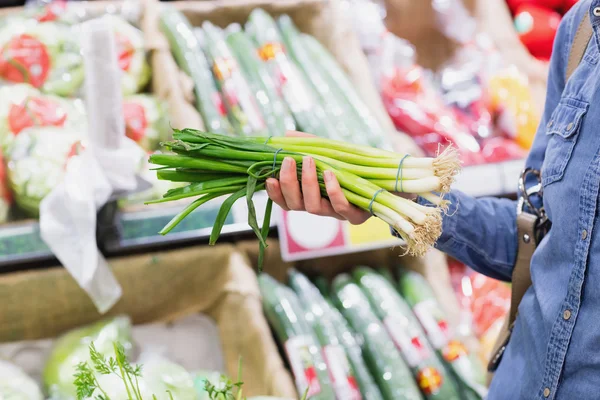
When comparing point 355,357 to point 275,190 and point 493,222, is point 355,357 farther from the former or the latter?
point 275,190

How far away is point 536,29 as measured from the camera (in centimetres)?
318

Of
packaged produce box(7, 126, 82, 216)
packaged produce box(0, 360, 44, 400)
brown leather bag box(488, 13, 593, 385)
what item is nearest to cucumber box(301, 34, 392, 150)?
brown leather bag box(488, 13, 593, 385)

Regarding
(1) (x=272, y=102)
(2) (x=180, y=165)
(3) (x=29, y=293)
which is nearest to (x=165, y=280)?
(3) (x=29, y=293)

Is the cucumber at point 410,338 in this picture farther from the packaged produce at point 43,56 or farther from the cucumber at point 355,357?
the packaged produce at point 43,56

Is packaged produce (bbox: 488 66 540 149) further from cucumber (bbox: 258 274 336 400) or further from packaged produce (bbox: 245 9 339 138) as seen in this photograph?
cucumber (bbox: 258 274 336 400)

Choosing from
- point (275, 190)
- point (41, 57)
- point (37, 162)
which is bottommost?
point (37, 162)

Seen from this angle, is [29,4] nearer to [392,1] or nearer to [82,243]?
[82,243]

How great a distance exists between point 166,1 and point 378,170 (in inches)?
70.4

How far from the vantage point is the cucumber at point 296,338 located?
1.86m

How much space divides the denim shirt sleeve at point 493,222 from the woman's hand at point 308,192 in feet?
0.61

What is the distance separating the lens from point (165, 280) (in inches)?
83.4

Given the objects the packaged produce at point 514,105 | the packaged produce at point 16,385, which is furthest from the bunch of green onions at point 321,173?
the packaged produce at point 514,105

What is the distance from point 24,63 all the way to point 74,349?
0.99 meters

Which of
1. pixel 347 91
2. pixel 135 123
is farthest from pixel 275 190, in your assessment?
pixel 347 91
